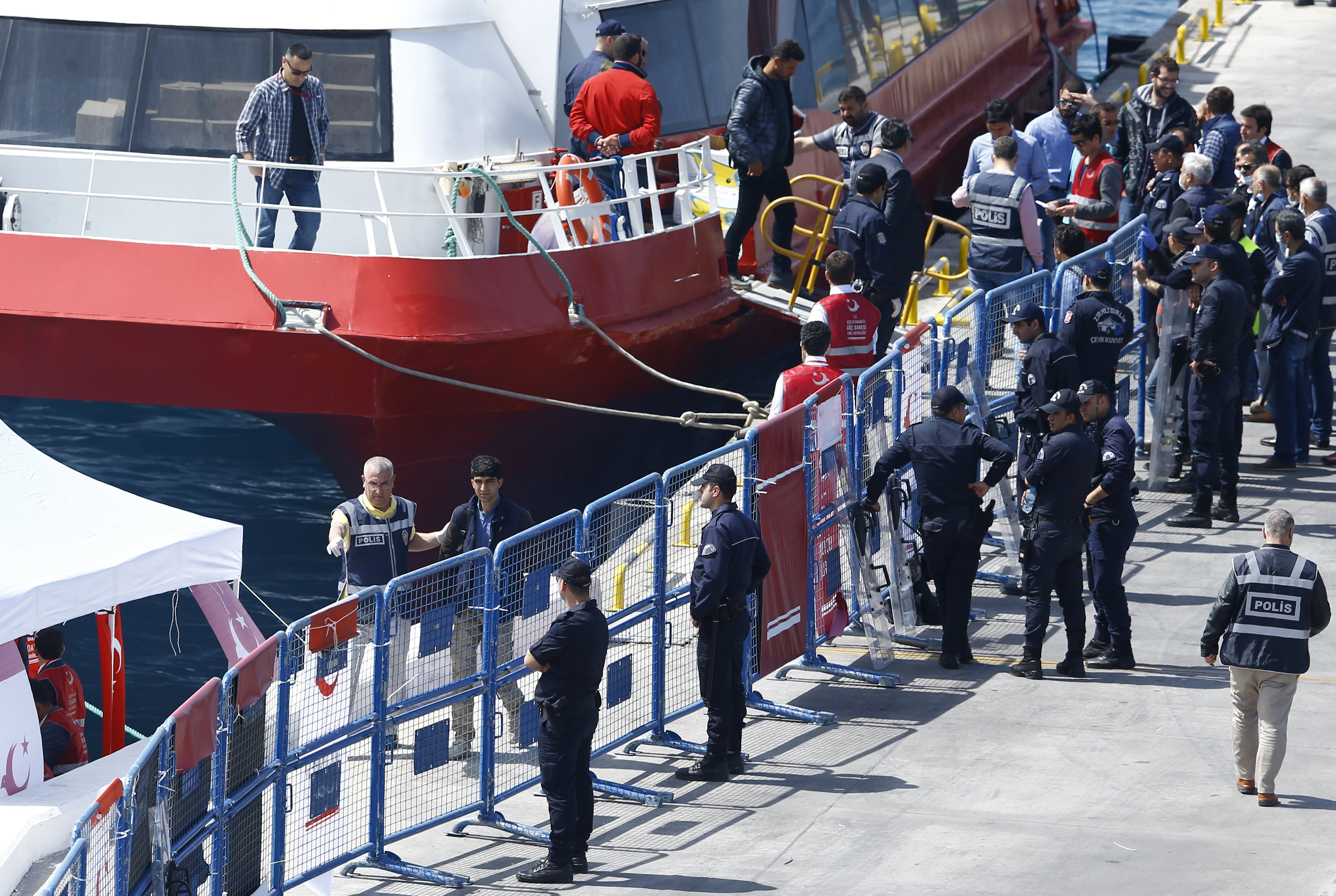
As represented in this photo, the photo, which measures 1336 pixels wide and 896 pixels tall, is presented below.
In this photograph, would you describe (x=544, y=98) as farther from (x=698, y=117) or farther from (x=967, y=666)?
(x=967, y=666)

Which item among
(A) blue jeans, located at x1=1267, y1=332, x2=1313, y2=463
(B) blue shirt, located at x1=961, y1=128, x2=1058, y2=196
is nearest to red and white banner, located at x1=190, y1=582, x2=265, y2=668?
(B) blue shirt, located at x1=961, y1=128, x2=1058, y2=196

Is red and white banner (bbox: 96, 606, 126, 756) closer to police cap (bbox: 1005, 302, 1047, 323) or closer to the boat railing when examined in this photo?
the boat railing

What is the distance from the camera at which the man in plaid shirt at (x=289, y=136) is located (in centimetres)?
1170

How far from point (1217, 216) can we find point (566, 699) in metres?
6.33

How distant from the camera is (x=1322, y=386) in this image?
42.2 feet

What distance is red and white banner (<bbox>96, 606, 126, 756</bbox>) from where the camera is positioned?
982 centimetres

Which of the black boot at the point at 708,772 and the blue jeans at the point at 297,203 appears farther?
the blue jeans at the point at 297,203

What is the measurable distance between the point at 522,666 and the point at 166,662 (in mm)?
5637

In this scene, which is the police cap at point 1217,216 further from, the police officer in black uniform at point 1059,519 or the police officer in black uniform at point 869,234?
the police officer in black uniform at point 1059,519

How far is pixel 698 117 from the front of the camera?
14406 mm

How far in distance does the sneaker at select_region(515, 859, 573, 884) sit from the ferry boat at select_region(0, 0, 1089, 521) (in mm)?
4581

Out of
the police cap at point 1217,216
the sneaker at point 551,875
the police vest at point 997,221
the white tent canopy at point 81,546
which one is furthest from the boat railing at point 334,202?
the sneaker at point 551,875

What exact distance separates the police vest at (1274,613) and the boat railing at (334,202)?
18.8 ft

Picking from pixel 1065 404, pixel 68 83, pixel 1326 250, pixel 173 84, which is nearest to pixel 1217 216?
pixel 1326 250
